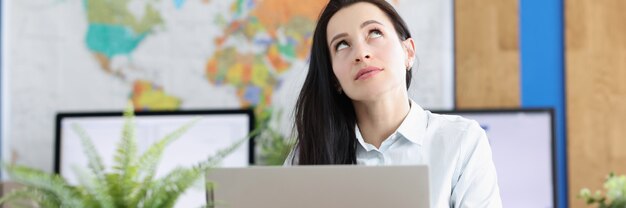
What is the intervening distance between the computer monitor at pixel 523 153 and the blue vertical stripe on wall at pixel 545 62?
0.21 metres

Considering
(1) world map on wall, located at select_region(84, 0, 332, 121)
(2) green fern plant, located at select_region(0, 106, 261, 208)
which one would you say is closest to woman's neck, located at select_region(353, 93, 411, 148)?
(2) green fern plant, located at select_region(0, 106, 261, 208)

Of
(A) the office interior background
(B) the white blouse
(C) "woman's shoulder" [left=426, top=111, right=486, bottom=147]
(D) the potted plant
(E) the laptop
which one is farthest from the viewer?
(A) the office interior background

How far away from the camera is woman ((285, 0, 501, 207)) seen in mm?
1905

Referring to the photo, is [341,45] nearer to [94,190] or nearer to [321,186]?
[321,186]

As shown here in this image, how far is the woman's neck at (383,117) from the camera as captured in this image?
204 centimetres

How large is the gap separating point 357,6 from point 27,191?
1.08 meters

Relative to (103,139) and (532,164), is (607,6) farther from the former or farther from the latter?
(103,139)

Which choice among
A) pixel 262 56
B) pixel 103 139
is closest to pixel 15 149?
pixel 103 139

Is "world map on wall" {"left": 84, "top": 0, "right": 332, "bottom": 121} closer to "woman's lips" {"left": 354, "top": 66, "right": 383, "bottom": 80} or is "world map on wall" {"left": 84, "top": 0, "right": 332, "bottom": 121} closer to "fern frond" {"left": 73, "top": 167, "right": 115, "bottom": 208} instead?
"woman's lips" {"left": 354, "top": 66, "right": 383, "bottom": 80}

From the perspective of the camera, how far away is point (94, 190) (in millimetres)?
1120

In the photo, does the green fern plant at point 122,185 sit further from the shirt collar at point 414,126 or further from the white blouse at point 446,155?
the shirt collar at point 414,126

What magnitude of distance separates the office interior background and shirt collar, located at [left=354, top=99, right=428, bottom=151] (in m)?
1.48

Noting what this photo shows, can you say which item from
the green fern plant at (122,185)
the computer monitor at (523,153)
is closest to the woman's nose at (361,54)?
the green fern plant at (122,185)

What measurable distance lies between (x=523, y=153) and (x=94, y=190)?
2.47 meters
